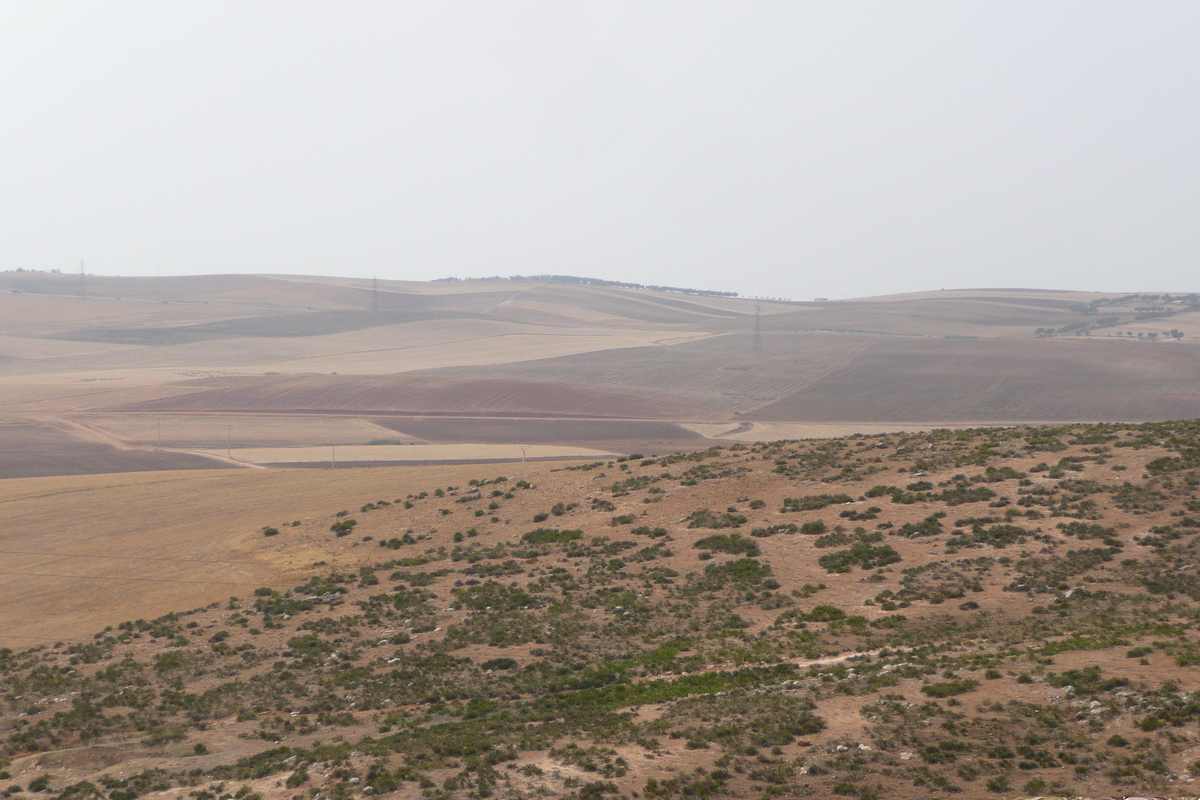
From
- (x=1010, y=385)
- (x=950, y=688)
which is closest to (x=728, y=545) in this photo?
(x=950, y=688)

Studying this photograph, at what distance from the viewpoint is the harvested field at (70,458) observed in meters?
69.9

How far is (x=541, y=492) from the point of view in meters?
43.6

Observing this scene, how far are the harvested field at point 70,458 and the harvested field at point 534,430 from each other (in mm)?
23391

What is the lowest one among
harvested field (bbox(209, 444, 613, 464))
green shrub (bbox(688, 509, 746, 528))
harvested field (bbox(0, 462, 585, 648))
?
harvested field (bbox(209, 444, 613, 464))

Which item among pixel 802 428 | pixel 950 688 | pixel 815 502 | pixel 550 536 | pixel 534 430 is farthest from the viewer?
pixel 802 428

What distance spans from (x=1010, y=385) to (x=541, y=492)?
88266mm

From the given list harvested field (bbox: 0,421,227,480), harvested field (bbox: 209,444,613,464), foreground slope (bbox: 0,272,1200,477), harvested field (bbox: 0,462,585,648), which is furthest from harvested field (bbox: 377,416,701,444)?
harvested field (bbox: 0,462,585,648)

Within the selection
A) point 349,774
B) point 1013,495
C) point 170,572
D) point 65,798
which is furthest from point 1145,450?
point 170,572

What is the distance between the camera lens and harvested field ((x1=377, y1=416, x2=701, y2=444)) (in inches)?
3524

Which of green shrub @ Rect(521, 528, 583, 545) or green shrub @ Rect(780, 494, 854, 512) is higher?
green shrub @ Rect(780, 494, 854, 512)

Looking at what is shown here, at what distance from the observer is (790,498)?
36.8 meters

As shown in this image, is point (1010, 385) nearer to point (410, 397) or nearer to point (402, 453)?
point (410, 397)

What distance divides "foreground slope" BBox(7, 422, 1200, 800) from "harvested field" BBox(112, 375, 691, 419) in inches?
2541

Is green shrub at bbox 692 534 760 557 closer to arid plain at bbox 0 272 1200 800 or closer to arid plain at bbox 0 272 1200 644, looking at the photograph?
arid plain at bbox 0 272 1200 800
